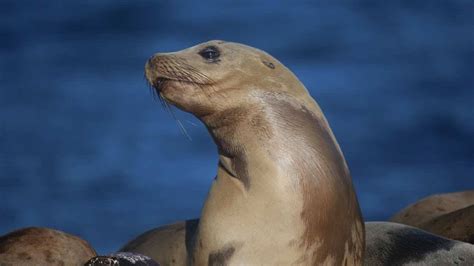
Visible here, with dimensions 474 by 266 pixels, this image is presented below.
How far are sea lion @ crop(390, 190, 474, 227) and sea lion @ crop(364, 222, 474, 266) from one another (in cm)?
126

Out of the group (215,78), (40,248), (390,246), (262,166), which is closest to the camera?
(262,166)

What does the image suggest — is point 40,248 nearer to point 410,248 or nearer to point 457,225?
point 410,248

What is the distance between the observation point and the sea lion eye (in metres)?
6.11

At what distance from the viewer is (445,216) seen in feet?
26.9

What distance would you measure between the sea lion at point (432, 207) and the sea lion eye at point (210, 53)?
288 cm

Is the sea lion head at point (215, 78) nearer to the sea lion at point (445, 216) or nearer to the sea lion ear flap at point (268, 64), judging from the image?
the sea lion ear flap at point (268, 64)

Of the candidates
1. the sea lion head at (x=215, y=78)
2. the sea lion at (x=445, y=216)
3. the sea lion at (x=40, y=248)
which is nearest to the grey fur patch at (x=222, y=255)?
the sea lion head at (x=215, y=78)

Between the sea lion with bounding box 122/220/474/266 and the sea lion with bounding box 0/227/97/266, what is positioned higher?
the sea lion with bounding box 0/227/97/266

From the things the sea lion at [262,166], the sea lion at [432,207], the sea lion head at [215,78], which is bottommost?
the sea lion at [432,207]

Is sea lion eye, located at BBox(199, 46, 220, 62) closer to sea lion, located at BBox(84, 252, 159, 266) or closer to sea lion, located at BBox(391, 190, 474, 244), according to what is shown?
sea lion, located at BBox(84, 252, 159, 266)

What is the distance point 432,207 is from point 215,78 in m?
3.16

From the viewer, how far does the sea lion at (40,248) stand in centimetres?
662

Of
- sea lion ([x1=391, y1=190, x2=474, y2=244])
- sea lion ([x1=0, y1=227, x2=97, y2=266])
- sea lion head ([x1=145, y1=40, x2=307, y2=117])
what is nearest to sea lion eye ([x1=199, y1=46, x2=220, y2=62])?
sea lion head ([x1=145, y1=40, x2=307, y2=117])

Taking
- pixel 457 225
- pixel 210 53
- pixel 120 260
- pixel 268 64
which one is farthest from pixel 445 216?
pixel 120 260
